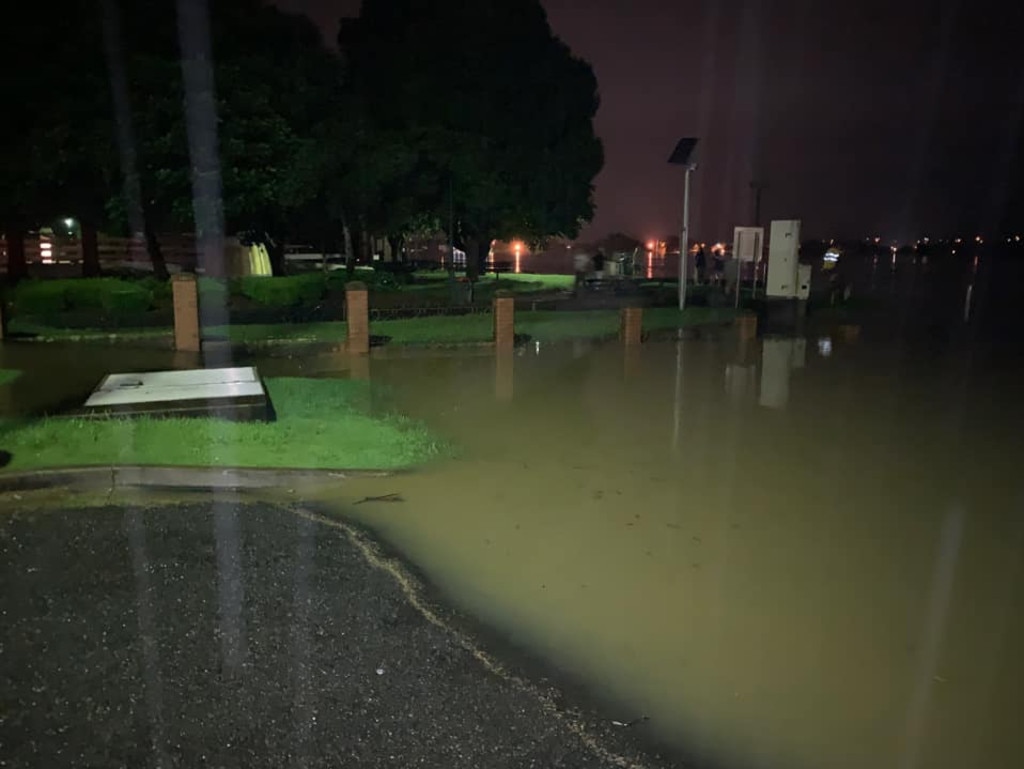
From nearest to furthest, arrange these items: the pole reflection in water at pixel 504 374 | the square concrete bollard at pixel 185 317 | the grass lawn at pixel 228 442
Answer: the grass lawn at pixel 228 442, the pole reflection in water at pixel 504 374, the square concrete bollard at pixel 185 317

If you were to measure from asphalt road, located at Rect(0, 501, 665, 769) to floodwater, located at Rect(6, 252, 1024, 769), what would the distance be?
18.9 inches

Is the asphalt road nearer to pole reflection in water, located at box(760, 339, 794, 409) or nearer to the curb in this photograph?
the curb

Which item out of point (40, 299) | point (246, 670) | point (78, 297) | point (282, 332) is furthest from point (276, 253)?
point (246, 670)

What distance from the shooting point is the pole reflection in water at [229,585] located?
172 inches

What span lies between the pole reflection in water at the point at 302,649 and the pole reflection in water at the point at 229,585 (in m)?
0.29

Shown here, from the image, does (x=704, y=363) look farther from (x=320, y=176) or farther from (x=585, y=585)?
(x=320, y=176)

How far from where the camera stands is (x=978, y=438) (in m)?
9.98

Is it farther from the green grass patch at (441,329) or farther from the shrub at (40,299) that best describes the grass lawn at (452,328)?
the shrub at (40,299)

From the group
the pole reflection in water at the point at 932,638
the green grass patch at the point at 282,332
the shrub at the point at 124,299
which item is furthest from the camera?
the shrub at the point at 124,299

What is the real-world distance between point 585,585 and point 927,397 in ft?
29.9

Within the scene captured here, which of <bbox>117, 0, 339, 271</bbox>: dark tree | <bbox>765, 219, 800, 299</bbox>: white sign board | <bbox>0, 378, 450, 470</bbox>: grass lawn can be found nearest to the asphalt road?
<bbox>0, 378, 450, 470</bbox>: grass lawn

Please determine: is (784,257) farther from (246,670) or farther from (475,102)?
(246,670)

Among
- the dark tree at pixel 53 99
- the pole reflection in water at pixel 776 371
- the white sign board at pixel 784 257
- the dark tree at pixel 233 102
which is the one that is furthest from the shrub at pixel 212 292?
the white sign board at pixel 784 257

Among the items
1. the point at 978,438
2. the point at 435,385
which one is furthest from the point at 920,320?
the point at 435,385
